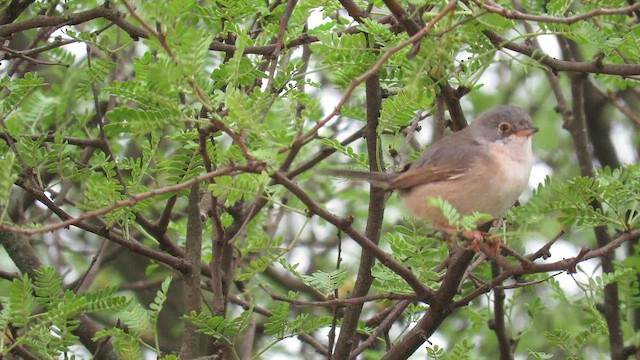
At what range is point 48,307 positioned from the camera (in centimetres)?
374

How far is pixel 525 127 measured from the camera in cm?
434

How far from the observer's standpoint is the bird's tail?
11.7 feet

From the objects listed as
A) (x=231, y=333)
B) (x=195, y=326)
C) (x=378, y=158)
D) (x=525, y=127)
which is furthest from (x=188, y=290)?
(x=525, y=127)

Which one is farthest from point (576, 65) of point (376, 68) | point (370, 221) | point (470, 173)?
point (376, 68)

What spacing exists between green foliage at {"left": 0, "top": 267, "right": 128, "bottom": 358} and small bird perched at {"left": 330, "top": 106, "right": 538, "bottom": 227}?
1.17 metres

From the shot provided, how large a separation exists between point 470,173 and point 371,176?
526 mm

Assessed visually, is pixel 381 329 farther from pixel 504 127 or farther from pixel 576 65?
pixel 576 65

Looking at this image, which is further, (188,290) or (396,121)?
(188,290)

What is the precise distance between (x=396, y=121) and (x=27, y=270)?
212cm

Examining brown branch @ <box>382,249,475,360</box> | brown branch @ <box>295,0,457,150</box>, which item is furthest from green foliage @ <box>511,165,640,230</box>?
brown branch @ <box>295,0,457,150</box>

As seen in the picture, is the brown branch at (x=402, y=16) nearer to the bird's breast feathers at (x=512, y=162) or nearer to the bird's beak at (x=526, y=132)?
the bird's breast feathers at (x=512, y=162)

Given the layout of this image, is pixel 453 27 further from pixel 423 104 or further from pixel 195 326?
pixel 195 326

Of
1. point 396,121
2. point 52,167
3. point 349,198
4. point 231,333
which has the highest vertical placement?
point 349,198

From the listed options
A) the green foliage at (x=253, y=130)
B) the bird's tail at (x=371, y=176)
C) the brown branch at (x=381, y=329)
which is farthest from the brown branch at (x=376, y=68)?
the brown branch at (x=381, y=329)
